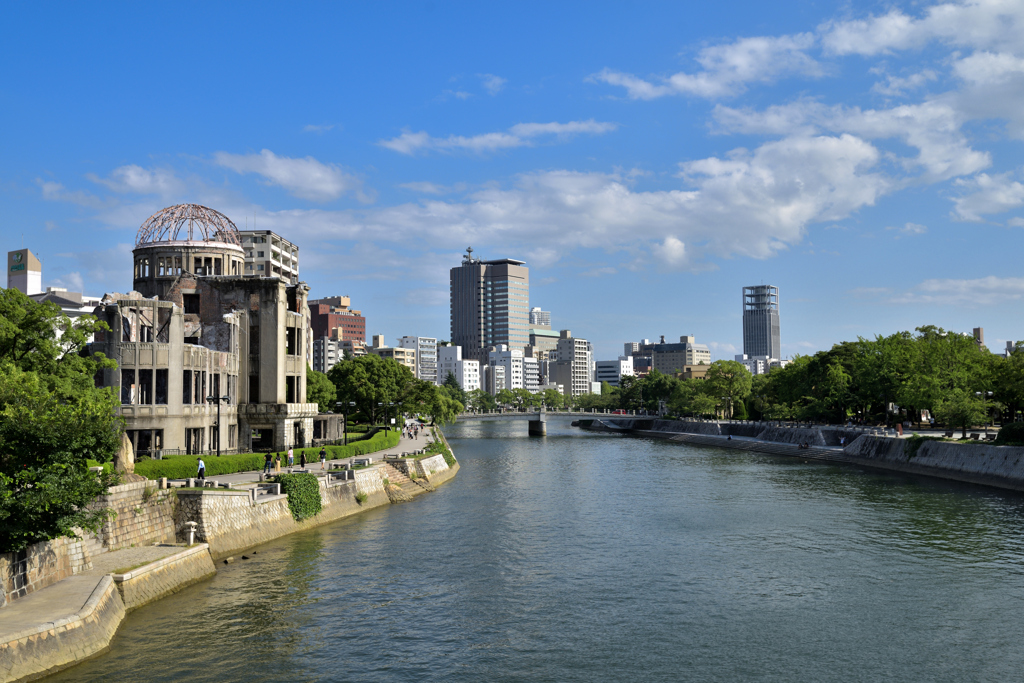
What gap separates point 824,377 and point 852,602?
103m

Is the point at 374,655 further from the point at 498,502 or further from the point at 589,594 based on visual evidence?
the point at 498,502

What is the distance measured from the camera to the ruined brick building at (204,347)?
202 feet

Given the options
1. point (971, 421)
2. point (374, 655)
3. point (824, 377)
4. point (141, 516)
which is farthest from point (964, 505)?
point (824, 377)

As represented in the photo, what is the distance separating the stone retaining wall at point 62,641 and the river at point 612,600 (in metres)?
0.62

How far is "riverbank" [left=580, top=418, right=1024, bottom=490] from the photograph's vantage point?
229 ft

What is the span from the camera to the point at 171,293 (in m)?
76.8

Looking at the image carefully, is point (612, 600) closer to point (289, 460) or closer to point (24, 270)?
point (289, 460)

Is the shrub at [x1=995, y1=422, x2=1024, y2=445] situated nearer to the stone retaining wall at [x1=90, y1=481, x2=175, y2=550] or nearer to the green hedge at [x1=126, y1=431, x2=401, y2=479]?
the green hedge at [x1=126, y1=431, x2=401, y2=479]

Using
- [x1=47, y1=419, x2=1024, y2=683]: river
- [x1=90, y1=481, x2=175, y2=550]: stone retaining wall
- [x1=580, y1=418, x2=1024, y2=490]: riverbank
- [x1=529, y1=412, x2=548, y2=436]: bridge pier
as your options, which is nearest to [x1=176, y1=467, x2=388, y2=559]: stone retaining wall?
[x1=90, y1=481, x2=175, y2=550]: stone retaining wall

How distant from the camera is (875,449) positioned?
91.4 m

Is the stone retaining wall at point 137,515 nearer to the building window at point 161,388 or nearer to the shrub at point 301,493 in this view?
the shrub at point 301,493

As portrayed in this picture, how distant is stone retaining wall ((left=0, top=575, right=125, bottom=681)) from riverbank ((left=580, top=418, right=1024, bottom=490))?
69216 mm

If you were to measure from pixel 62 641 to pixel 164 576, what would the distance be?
8.77 meters

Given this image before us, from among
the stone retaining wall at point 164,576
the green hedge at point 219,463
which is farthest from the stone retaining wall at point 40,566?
the green hedge at point 219,463
